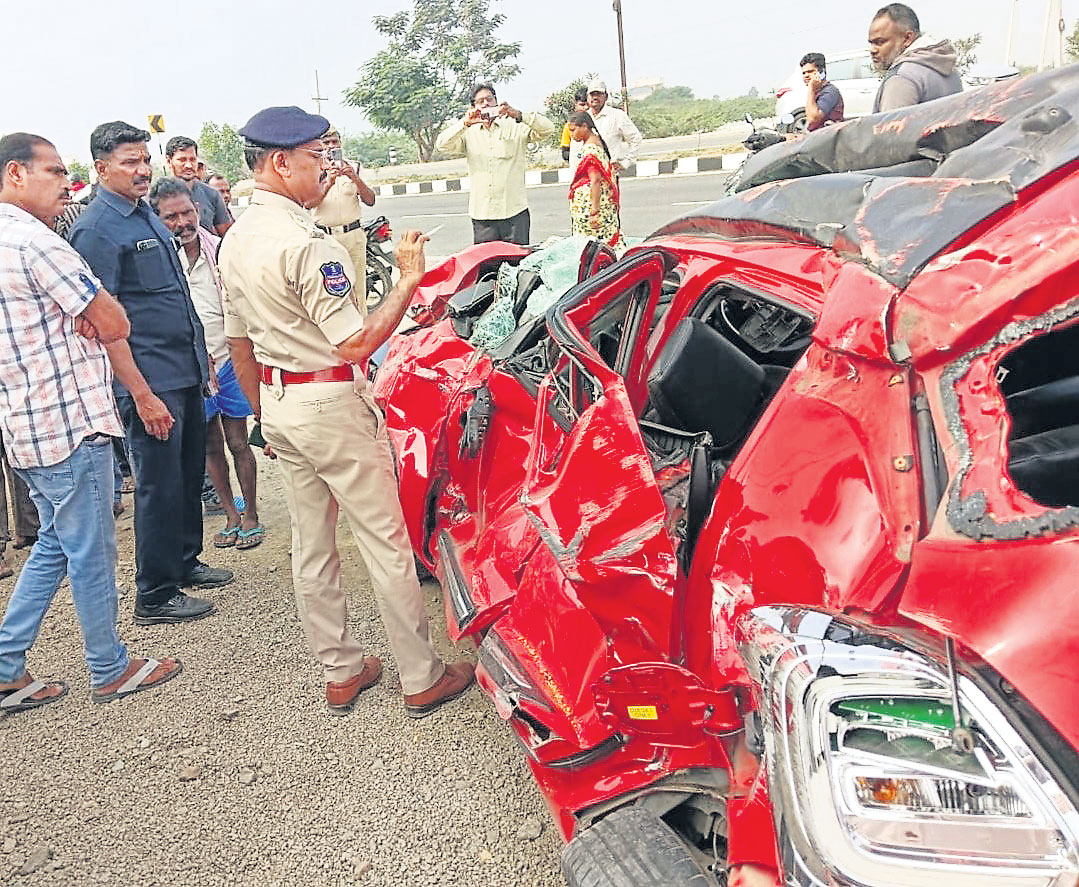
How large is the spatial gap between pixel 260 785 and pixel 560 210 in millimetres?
13034

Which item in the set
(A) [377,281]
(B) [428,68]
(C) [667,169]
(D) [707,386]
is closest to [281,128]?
(D) [707,386]

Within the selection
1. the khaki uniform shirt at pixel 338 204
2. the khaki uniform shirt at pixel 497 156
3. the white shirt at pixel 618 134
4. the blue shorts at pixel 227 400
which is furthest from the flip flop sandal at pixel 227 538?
the white shirt at pixel 618 134

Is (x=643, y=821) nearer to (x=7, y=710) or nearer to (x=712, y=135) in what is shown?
(x=7, y=710)

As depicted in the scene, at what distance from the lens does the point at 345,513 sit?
2992 mm

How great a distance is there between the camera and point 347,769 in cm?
278

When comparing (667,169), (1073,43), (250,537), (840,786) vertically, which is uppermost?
(1073,43)

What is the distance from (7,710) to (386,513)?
5.25 feet

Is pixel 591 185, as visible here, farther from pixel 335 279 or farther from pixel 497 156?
pixel 335 279

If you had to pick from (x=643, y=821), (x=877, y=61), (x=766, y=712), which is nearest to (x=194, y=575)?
(x=643, y=821)

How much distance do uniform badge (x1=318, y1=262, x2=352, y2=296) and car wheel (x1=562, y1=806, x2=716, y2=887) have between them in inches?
65.3

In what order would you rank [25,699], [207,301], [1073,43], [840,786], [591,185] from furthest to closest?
[1073,43] → [591,185] → [207,301] → [25,699] → [840,786]

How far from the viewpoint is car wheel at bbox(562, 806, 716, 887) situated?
1.66m

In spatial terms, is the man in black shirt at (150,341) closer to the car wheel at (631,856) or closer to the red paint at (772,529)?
the red paint at (772,529)

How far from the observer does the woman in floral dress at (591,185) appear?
700 cm
